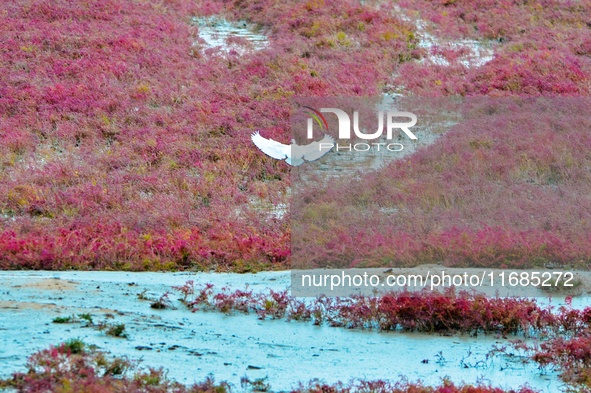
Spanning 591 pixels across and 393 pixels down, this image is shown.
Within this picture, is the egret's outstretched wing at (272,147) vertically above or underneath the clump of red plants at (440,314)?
above

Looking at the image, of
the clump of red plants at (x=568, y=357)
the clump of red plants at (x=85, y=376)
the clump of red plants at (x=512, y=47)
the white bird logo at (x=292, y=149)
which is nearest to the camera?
the clump of red plants at (x=85, y=376)

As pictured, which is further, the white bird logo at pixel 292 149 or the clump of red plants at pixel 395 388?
the white bird logo at pixel 292 149

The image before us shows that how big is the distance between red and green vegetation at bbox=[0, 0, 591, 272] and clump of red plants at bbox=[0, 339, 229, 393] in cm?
625

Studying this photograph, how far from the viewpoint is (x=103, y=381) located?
8.74 metres

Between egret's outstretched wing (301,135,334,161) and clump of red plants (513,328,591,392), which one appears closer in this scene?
clump of red plants (513,328,591,392)

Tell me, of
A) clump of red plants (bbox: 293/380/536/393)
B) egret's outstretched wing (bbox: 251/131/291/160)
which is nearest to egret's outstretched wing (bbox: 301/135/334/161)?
egret's outstretched wing (bbox: 251/131/291/160)

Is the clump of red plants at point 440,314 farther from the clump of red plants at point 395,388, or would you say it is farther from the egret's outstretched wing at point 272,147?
the egret's outstretched wing at point 272,147

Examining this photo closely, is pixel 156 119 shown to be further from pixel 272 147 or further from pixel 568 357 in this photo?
pixel 568 357

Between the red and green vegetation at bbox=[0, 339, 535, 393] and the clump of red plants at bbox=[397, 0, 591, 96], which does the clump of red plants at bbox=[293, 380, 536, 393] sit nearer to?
the red and green vegetation at bbox=[0, 339, 535, 393]

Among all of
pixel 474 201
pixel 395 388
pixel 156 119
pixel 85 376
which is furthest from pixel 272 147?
pixel 85 376

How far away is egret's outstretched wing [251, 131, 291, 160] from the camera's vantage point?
70.7 feet

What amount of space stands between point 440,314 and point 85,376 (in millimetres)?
5671

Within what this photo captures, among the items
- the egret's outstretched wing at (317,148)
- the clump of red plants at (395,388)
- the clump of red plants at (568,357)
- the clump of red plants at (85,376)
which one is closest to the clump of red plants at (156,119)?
the egret's outstretched wing at (317,148)

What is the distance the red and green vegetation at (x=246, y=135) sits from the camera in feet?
53.6
